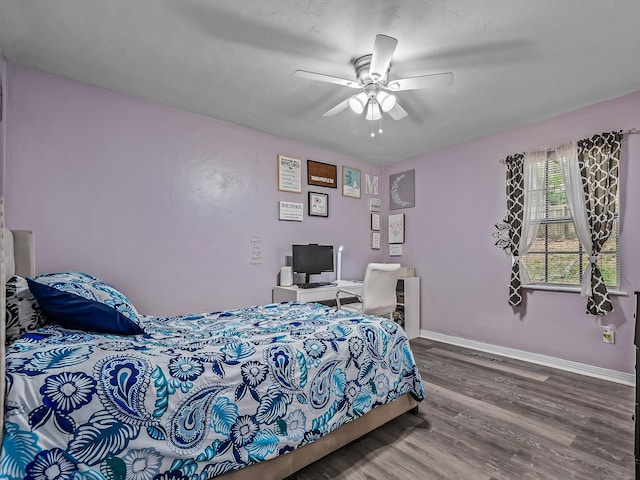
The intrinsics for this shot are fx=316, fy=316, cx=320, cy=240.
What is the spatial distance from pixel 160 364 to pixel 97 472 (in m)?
0.38

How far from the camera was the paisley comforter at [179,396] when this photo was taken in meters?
1.09

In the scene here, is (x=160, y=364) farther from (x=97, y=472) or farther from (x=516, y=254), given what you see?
(x=516, y=254)

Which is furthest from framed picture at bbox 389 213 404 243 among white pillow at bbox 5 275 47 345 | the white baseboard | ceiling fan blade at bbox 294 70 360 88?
white pillow at bbox 5 275 47 345

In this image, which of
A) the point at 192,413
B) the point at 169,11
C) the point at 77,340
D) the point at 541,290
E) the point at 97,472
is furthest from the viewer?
the point at 541,290

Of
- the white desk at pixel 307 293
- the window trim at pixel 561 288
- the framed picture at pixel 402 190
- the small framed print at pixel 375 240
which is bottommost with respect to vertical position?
the white desk at pixel 307 293

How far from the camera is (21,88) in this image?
7.95 ft

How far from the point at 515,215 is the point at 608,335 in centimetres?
139

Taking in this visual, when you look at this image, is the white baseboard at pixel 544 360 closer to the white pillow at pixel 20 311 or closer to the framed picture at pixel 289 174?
the framed picture at pixel 289 174

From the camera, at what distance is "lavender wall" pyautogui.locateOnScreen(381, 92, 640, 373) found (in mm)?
2859

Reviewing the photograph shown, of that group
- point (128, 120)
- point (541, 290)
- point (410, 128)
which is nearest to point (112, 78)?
point (128, 120)

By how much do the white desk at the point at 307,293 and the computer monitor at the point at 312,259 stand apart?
10.5 inches

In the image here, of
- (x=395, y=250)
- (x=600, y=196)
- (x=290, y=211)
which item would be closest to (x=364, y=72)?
(x=290, y=211)

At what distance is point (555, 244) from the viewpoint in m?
3.39

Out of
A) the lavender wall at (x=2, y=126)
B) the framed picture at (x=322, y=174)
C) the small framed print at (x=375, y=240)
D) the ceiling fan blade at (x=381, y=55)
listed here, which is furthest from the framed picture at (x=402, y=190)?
the lavender wall at (x=2, y=126)
